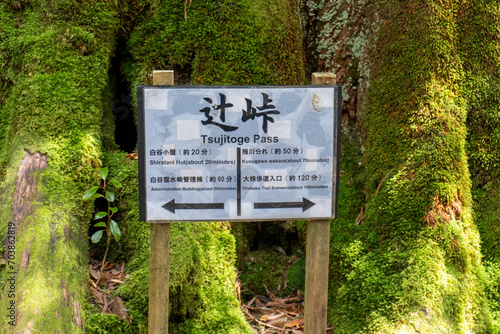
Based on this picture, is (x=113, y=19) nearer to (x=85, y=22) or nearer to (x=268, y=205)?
(x=85, y=22)

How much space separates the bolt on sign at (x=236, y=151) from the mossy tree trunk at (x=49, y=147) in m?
0.84

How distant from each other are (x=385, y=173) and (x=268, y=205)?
1.39 m

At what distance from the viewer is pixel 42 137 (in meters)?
3.45

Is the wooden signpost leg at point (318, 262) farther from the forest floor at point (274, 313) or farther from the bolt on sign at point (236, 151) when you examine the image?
the forest floor at point (274, 313)

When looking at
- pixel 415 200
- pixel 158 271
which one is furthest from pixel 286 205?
pixel 415 200

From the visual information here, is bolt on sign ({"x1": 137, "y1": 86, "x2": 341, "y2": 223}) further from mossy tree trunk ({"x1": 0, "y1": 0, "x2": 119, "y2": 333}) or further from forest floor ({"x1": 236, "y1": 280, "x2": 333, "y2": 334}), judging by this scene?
forest floor ({"x1": 236, "y1": 280, "x2": 333, "y2": 334})

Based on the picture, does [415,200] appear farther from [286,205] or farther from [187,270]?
[187,270]

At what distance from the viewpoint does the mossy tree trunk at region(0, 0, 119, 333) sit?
2.85 metres

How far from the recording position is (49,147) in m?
3.40

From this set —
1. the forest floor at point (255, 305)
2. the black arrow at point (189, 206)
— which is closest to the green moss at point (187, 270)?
the forest floor at point (255, 305)

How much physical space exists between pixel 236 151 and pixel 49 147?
A: 5.34 ft

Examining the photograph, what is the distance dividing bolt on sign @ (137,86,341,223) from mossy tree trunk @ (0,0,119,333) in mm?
841

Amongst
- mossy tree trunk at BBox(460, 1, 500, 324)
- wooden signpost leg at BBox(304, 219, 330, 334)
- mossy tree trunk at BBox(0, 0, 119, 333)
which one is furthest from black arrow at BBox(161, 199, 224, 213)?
mossy tree trunk at BBox(460, 1, 500, 324)

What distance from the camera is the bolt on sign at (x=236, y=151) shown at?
2.63 meters
